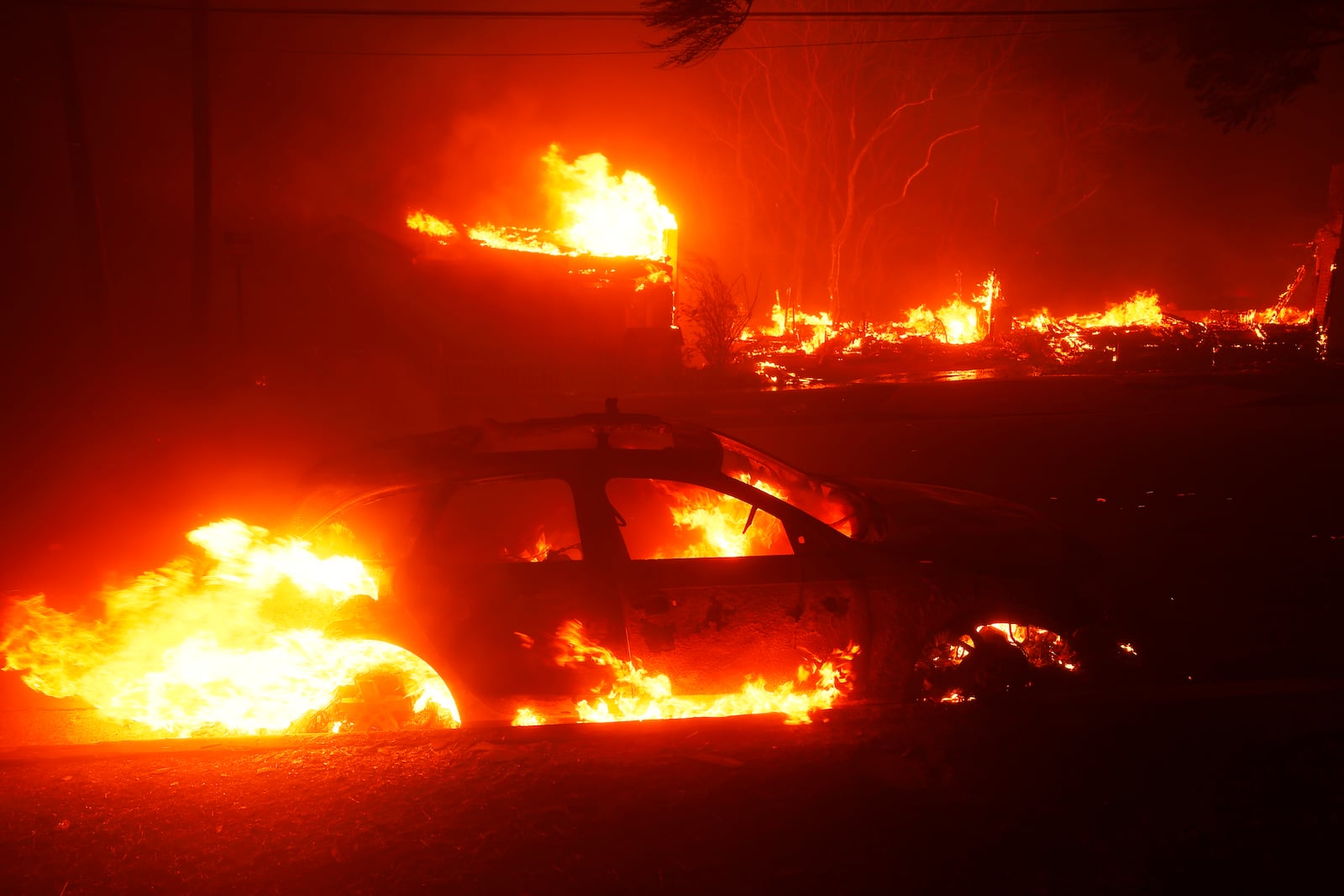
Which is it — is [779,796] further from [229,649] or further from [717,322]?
[717,322]

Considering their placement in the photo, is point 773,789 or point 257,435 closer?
point 773,789

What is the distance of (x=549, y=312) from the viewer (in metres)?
21.7

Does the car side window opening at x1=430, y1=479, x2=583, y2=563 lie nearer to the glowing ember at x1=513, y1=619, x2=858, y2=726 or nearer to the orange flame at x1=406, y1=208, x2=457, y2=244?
the glowing ember at x1=513, y1=619, x2=858, y2=726

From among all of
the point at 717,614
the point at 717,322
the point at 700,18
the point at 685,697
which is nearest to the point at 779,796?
the point at 685,697

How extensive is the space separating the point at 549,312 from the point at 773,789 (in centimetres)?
1894

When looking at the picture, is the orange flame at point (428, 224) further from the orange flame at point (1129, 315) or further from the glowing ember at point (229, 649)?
the orange flame at point (1129, 315)

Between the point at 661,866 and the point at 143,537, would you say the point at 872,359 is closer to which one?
the point at 143,537

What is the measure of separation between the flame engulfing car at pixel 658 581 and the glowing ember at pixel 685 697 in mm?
40

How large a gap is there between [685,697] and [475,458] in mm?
1469

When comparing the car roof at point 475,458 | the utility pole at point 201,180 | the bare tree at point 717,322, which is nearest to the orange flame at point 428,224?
the bare tree at point 717,322

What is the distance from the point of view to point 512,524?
436cm

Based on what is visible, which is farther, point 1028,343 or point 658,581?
point 1028,343

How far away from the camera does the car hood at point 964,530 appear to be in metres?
4.29

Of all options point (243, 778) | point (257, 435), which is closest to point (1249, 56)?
point (243, 778)
